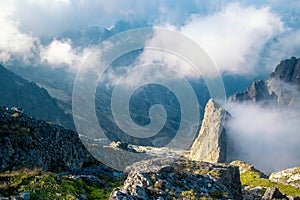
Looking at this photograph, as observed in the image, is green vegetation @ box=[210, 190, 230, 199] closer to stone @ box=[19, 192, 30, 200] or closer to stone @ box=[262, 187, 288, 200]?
stone @ box=[19, 192, 30, 200]

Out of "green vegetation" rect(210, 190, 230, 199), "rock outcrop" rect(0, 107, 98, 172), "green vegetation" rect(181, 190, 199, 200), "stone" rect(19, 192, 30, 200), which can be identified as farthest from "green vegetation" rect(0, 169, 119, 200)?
"rock outcrop" rect(0, 107, 98, 172)

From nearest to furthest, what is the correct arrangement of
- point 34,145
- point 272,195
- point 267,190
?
1. point 272,195
2. point 267,190
3. point 34,145

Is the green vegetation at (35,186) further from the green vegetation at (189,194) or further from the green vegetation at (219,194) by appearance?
the green vegetation at (219,194)

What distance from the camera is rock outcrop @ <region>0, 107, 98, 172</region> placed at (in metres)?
52.5

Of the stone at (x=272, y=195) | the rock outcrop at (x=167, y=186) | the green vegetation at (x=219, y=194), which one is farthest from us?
the stone at (x=272, y=195)

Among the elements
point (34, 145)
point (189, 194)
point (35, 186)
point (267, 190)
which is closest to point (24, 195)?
point (35, 186)

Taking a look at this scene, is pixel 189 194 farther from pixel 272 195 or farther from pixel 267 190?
pixel 267 190

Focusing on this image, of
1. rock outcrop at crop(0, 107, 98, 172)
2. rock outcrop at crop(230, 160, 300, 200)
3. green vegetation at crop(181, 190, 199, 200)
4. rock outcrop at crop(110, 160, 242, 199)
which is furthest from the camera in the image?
rock outcrop at crop(0, 107, 98, 172)

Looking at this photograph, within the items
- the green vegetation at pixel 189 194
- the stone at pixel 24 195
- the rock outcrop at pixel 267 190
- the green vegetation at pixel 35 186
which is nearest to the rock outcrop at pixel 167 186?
the green vegetation at pixel 189 194

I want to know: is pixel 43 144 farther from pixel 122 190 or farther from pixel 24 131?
pixel 122 190

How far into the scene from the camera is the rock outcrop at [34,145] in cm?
5250

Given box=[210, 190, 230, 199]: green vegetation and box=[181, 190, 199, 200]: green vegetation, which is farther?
box=[210, 190, 230, 199]: green vegetation

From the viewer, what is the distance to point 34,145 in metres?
58.8

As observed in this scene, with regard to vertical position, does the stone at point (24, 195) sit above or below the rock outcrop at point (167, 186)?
below
